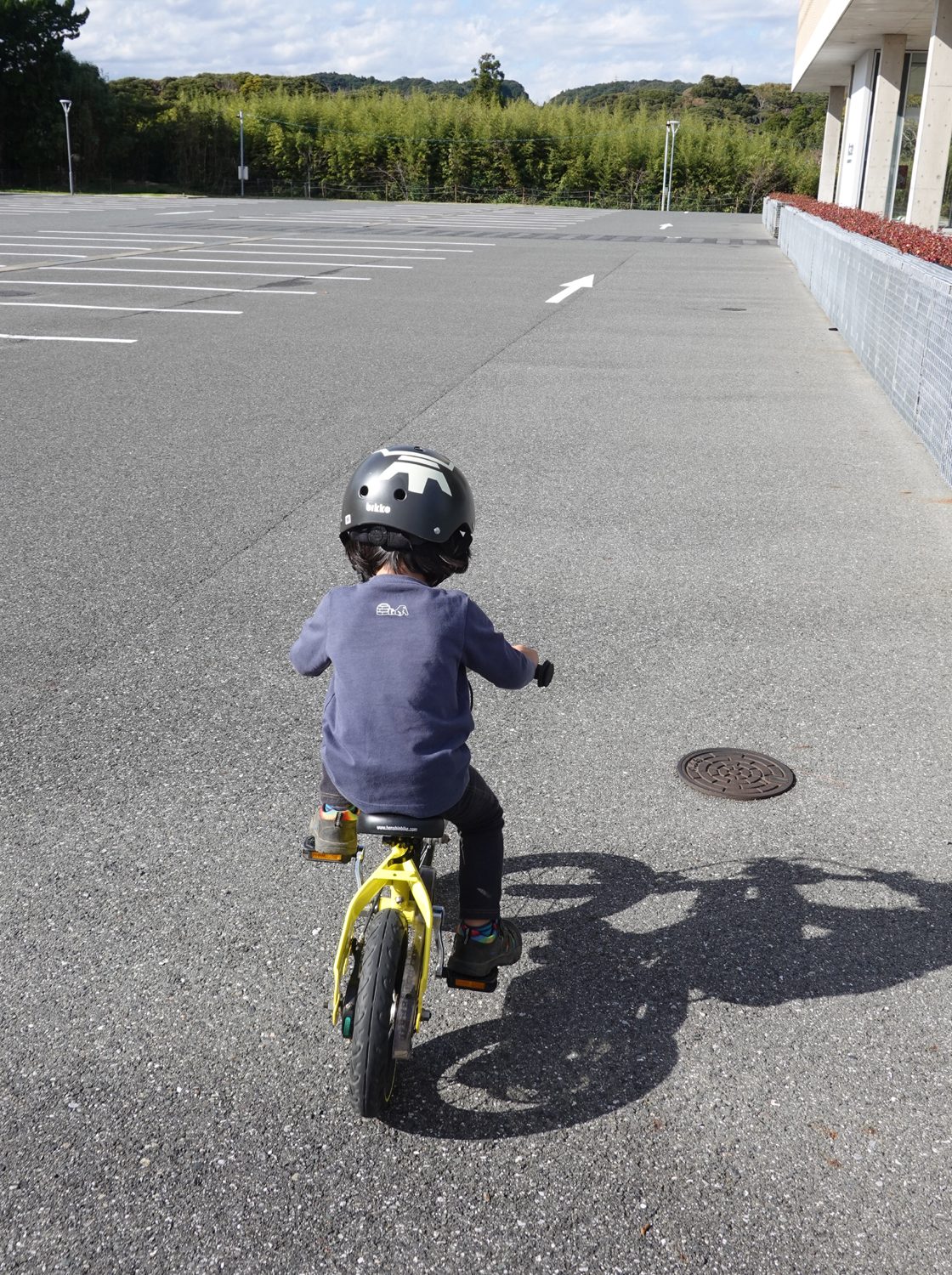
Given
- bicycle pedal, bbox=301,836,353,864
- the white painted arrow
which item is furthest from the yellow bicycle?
the white painted arrow

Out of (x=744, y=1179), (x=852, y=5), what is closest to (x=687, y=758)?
(x=744, y=1179)

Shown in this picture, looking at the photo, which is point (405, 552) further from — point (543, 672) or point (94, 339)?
point (94, 339)

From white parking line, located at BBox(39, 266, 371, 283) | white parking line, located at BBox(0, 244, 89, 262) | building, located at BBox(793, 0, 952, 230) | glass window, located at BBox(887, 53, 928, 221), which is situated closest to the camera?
white parking line, located at BBox(39, 266, 371, 283)

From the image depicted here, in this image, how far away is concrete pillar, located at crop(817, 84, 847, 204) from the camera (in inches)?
1492

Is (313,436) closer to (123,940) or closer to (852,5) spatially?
(123,940)

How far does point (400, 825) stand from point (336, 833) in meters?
0.45

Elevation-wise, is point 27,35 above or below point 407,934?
above

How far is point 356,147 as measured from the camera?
59.2 metres

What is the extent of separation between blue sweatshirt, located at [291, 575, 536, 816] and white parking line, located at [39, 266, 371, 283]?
55.2 feet

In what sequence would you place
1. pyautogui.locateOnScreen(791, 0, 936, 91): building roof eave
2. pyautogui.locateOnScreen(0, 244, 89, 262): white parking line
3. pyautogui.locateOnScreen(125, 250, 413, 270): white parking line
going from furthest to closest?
pyautogui.locateOnScreen(791, 0, 936, 91): building roof eave < pyautogui.locateOnScreen(0, 244, 89, 262): white parking line < pyautogui.locateOnScreen(125, 250, 413, 270): white parking line

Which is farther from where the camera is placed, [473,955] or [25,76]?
[25,76]

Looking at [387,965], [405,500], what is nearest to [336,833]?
[387,965]

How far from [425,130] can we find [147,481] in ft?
186

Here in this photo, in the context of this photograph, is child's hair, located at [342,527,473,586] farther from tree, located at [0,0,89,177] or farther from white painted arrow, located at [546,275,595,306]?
tree, located at [0,0,89,177]
